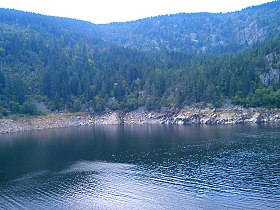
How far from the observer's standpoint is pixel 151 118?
17662cm

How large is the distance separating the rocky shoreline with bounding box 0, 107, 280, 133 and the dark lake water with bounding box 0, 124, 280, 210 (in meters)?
34.0

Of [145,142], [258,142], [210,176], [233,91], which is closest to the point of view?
[210,176]

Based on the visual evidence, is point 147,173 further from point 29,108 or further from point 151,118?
point 29,108

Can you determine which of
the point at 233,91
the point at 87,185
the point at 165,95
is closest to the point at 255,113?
the point at 233,91

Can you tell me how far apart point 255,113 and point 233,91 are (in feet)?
65.6

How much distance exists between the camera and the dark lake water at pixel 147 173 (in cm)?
5234

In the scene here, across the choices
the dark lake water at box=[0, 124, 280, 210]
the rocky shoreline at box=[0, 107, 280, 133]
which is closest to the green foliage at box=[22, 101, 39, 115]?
the rocky shoreline at box=[0, 107, 280, 133]

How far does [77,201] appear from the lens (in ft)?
179

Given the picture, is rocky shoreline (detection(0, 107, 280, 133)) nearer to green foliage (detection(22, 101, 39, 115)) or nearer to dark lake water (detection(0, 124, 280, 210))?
green foliage (detection(22, 101, 39, 115))

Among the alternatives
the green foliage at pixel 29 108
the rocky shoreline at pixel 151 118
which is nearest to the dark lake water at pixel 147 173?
the rocky shoreline at pixel 151 118

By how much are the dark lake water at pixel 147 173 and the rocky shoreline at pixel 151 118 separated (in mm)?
33955

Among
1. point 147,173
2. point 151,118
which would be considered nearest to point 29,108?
point 151,118

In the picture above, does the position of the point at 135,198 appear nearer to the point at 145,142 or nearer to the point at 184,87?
the point at 145,142

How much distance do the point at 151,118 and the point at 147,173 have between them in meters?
107
